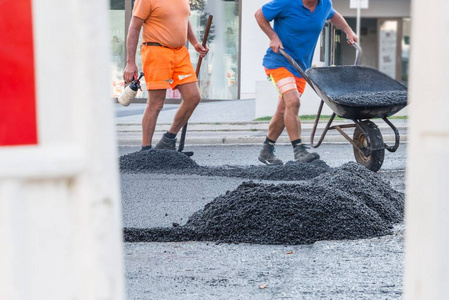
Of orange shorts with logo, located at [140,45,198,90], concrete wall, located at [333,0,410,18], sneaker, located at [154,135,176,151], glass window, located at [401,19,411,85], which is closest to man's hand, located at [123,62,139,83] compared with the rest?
orange shorts with logo, located at [140,45,198,90]

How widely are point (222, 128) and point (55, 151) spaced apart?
11947 mm

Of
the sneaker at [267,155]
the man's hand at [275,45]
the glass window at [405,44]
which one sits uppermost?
the man's hand at [275,45]

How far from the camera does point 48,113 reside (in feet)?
4.39

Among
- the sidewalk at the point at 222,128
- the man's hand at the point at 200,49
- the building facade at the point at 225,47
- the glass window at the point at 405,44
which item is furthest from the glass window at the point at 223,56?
the man's hand at the point at 200,49

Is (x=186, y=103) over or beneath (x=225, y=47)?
over

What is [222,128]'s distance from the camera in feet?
43.5

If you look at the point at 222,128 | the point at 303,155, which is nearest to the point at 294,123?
the point at 303,155

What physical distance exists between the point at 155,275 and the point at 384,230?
1477 mm

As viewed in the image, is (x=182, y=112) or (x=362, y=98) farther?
(x=182, y=112)

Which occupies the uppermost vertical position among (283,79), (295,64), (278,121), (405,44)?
(295,64)

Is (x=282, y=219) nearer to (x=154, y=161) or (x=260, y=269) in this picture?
(x=260, y=269)

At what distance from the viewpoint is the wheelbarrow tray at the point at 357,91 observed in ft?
24.9

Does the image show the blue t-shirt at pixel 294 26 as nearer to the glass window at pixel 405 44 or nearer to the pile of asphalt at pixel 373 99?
the pile of asphalt at pixel 373 99

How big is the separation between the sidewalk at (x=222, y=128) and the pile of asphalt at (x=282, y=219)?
6417 mm
